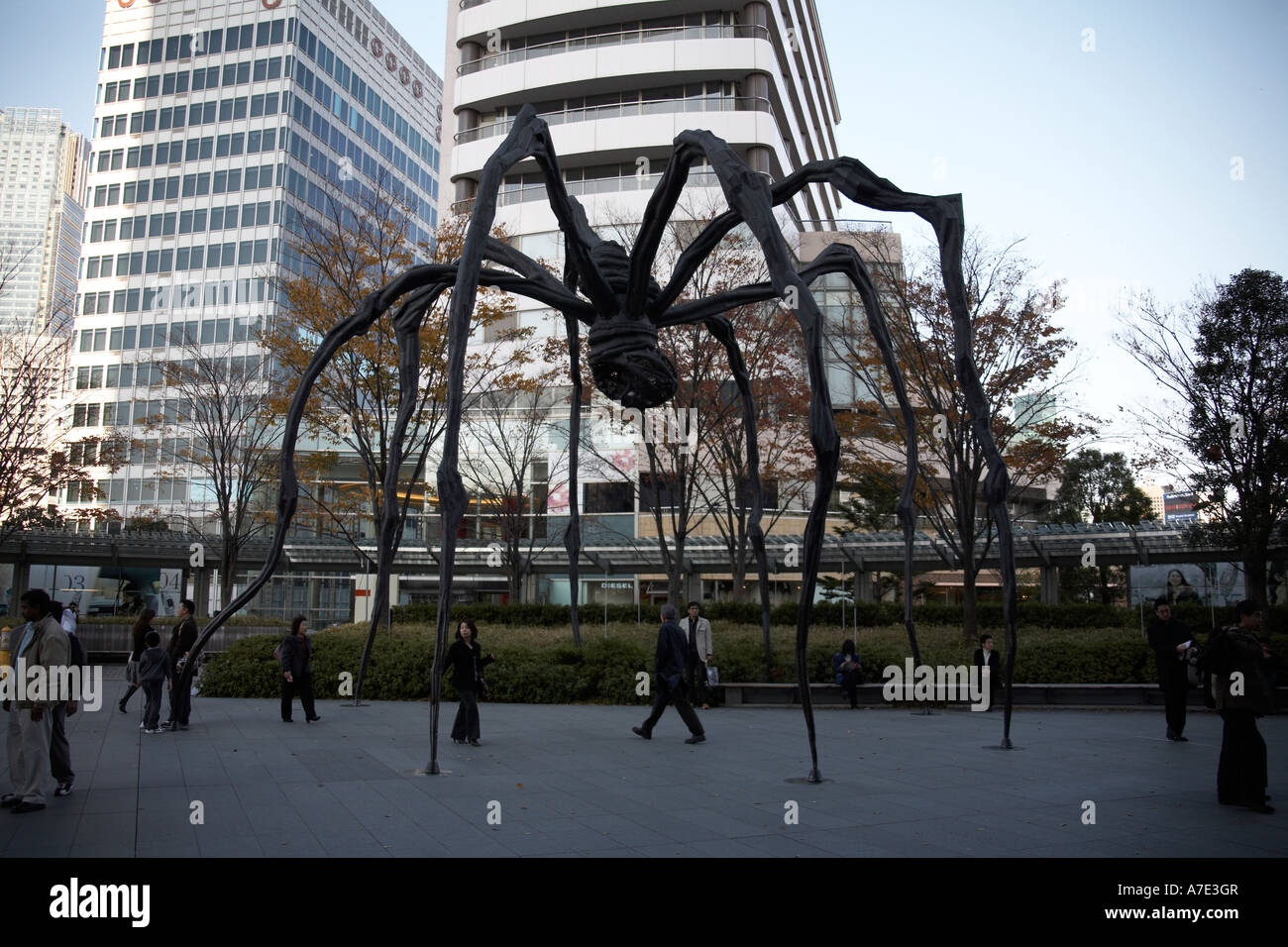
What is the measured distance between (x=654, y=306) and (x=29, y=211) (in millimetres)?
23871

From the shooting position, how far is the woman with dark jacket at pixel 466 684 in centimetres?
979

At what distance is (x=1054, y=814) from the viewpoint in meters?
6.23

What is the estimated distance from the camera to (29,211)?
2333 centimetres

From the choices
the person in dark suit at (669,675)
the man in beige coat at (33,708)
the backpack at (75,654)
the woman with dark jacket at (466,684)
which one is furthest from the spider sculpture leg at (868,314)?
the backpack at (75,654)

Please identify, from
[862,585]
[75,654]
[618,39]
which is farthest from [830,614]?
[618,39]

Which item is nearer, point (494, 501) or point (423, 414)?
point (423, 414)

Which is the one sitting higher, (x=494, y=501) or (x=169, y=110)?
(x=169, y=110)

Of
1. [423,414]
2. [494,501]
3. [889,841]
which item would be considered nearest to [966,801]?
[889,841]

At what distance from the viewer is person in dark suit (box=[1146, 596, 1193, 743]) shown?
1056cm

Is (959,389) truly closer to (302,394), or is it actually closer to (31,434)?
(302,394)

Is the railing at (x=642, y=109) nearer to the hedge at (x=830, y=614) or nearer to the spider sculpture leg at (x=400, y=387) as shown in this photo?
the hedge at (x=830, y=614)

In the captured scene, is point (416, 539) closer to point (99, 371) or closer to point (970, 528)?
point (970, 528)

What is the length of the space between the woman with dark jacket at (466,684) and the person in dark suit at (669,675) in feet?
6.36

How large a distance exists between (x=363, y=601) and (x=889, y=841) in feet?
117
